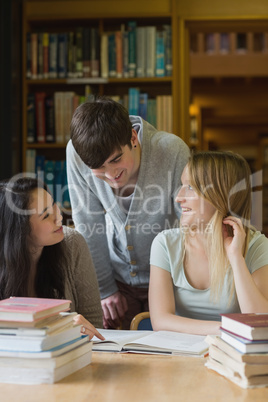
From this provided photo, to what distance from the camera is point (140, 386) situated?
3.59 feet

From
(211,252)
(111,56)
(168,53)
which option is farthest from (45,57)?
(211,252)

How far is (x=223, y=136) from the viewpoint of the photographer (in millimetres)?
8258

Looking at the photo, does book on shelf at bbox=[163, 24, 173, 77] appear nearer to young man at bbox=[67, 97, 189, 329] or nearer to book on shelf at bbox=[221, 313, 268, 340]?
young man at bbox=[67, 97, 189, 329]

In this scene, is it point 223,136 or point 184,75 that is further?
point 223,136

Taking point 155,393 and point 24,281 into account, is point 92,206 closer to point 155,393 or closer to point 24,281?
point 24,281

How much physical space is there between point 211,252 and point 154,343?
49cm

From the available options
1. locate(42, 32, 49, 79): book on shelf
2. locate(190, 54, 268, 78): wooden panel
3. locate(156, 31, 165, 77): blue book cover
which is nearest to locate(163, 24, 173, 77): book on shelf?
locate(156, 31, 165, 77): blue book cover

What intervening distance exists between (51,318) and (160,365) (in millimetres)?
277

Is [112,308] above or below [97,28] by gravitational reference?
below

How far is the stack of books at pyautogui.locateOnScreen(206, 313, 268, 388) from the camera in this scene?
1094mm

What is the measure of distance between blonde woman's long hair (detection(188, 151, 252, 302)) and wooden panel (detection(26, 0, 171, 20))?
198cm

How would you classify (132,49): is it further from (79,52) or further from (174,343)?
(174,343)

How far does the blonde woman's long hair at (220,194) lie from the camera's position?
176 cm

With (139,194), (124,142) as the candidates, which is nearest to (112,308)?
(139,194)
